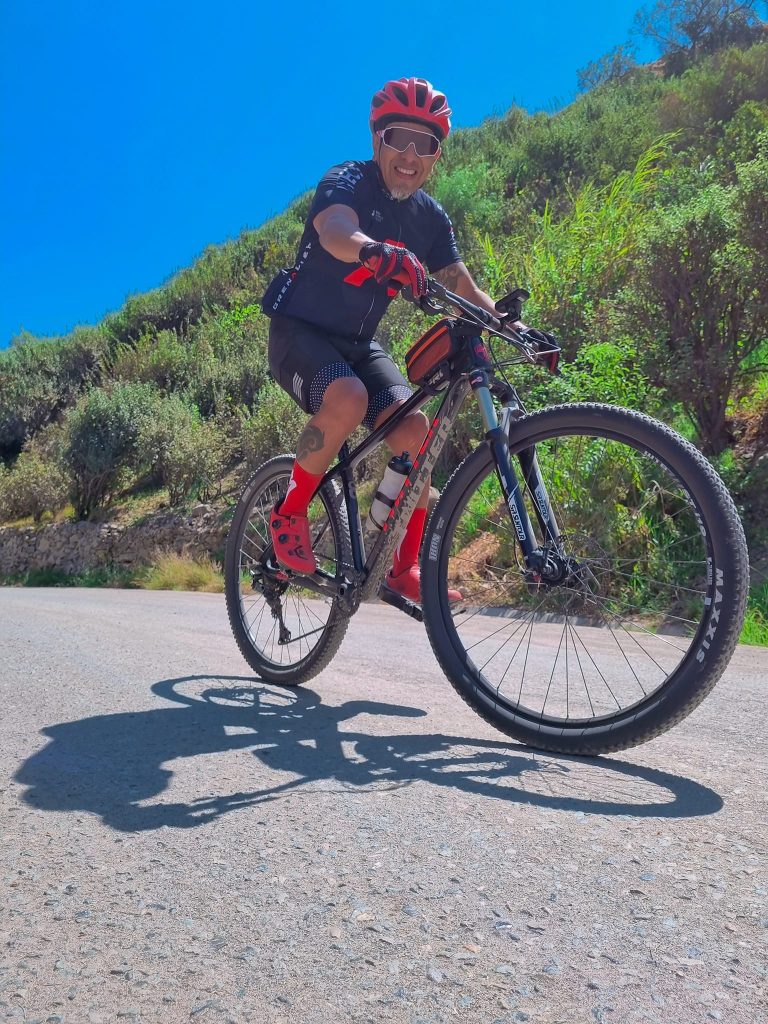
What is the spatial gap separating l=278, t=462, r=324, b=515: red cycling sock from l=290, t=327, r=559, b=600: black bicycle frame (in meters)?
0.10

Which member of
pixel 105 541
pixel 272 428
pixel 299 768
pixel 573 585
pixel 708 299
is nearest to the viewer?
pixel 299 768

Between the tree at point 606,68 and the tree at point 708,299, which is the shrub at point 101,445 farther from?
the tree at point 606,68

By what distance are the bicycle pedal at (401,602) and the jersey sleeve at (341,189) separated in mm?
1478

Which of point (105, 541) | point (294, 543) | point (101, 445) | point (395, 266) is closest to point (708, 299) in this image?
point (294, 543)

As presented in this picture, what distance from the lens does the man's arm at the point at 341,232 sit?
3002 mm

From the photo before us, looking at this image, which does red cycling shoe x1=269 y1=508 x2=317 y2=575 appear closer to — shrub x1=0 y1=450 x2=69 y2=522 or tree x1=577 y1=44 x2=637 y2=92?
shrub x1=0 y1=450 x2=69 y2=522

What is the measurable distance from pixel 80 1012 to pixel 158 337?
86.0 feet

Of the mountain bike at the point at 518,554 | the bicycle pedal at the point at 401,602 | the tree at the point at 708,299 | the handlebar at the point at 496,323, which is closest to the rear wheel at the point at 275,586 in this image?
the mountain bike at the point at 518,554

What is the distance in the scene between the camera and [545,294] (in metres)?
9.90

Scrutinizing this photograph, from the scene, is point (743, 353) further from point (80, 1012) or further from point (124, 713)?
point (80, 1012)

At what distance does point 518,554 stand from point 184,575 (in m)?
10.7

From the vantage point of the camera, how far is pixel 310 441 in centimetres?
347

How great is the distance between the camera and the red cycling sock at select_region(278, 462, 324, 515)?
11.8 ft

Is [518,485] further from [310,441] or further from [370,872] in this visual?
[370,872]
